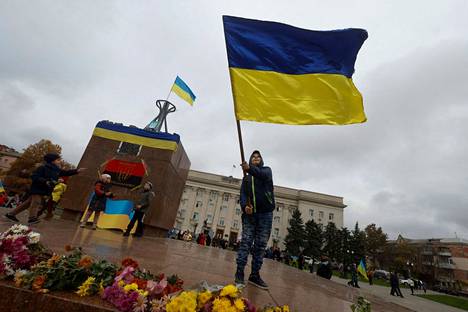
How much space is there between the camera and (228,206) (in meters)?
61.9

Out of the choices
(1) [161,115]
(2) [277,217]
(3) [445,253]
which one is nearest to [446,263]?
(3) [445,253]

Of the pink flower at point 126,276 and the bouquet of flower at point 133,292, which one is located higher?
the pink flower at point 126,276

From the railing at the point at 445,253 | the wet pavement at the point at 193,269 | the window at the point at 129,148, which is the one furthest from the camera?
the railing at the point at 445,253

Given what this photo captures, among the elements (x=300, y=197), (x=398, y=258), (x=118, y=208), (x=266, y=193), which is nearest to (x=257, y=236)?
(x=266, y=193)

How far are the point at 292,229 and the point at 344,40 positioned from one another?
172ft

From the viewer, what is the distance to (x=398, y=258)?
57031 millimetres

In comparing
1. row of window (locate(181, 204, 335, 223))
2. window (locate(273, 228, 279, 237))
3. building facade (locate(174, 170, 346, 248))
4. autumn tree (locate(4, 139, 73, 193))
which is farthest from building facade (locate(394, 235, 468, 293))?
autumn tree (locate(4, 139, 73, 193))

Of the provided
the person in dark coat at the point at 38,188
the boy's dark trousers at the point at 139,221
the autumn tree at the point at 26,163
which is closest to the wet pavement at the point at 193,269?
the person in dark coat at the point at 38,188

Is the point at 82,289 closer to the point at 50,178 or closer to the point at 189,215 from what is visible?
the point at 50,178

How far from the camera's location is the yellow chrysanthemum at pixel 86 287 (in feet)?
5.62

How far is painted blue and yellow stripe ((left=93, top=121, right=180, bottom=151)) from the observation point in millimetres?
10305

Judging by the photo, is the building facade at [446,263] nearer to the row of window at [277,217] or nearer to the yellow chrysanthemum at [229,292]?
the row of window at [277,217]

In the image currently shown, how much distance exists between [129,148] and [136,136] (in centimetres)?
56

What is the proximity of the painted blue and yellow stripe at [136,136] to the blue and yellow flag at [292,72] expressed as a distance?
23.1ft
